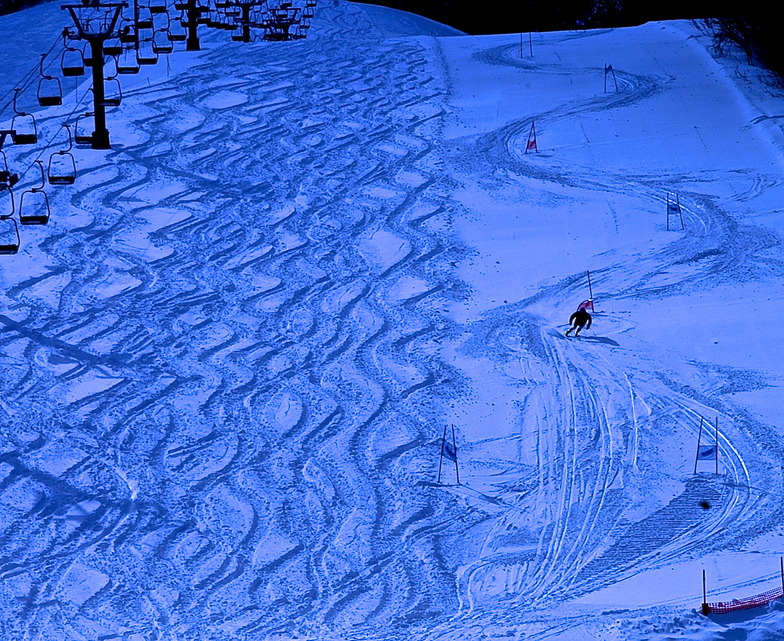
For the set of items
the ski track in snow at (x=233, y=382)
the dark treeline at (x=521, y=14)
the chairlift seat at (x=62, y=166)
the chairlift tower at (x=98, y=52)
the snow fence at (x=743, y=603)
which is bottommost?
the dark treeline at (x=521, y=14)

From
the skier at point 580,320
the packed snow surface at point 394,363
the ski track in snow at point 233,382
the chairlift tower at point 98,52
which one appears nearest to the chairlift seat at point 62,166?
the packed snow surface at point 394,363

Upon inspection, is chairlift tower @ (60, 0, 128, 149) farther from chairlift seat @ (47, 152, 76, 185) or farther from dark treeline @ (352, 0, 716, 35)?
dark treeline @ (352, 0, 716, 35)

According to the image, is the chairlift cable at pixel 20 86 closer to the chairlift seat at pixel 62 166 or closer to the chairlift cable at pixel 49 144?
the chairlift cable at pixel 49 144

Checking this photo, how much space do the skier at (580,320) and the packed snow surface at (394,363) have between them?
0.40 feet

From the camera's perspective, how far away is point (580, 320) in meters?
15.1

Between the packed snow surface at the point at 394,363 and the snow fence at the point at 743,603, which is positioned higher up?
the snow fence at the point at 743,603

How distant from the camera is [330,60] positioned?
1042 inches

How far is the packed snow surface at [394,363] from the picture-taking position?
10.5 meters

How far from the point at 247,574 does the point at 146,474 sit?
1.96 meters

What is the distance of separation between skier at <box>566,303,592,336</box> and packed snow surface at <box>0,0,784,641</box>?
0.40 feet

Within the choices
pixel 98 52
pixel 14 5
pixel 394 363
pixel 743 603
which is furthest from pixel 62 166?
pixel 14 5

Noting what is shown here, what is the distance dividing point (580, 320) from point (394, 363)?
7.38 feet

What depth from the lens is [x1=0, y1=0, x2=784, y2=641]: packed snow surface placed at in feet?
34.4

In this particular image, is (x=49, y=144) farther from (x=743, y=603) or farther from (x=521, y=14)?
(x=521, y=14)
